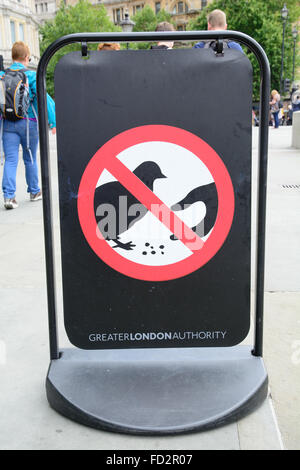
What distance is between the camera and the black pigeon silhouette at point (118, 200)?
211 centimetres

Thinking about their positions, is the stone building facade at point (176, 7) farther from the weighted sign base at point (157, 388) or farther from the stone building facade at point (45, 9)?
the weighted sign base at point (157, 388)

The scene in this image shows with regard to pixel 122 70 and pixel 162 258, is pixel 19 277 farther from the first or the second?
pixel 122 70

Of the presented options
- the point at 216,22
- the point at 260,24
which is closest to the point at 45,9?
the point at 260,24

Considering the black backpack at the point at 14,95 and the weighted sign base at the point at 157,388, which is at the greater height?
the black backpack at the point at 14,95

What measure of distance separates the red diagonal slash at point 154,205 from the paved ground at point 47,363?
742mm

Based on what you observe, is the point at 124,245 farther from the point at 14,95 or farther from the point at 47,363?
the point at 14,95

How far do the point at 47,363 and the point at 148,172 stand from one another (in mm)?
1093

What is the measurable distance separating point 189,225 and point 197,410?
73 centimetres

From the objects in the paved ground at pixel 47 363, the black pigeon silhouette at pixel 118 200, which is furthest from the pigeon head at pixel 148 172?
the paved ground at pixel 47 363

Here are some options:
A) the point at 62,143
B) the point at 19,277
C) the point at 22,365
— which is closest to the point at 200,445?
the point at 22,365

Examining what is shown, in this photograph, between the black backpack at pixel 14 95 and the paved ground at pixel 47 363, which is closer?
the paved ground at pixel 47 363

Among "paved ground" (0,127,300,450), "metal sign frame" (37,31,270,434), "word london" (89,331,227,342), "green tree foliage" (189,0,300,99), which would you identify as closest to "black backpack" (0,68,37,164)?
"paved ground" (0,127,300,450)

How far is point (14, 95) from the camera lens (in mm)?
6219

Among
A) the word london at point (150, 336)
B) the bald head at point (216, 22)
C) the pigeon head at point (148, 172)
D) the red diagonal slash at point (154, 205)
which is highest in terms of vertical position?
the bald head at point (216, 22)
